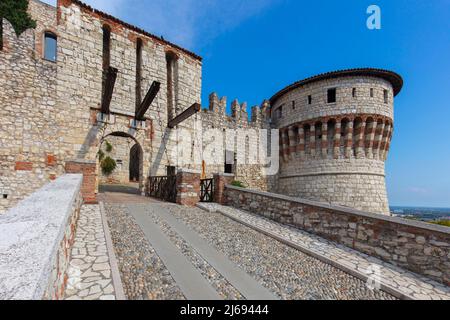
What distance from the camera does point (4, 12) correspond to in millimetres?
10211

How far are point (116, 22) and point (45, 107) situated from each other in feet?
16.7

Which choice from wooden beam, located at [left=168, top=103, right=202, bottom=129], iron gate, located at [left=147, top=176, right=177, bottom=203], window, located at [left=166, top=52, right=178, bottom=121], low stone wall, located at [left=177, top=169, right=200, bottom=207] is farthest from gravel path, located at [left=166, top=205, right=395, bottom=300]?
window, located at [left=166, top=52, right=178, bottom=121]

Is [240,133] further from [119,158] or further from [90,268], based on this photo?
[90,268]

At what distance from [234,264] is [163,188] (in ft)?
21.9

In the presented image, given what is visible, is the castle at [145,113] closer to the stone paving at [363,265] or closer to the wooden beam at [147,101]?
the wooden beam at [147,101]

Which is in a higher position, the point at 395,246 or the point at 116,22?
the point at 116,22

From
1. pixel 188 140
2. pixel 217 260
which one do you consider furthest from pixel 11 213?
pixel 188 140

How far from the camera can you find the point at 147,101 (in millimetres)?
9039

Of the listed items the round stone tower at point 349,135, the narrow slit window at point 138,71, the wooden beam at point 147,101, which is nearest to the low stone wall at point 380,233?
the wooden beam at point 147,101

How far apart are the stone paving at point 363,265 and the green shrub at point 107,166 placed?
16899 millimetres

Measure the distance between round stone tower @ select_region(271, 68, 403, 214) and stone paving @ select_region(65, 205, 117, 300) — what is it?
44.8 ft

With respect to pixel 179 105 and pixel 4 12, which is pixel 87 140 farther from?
pixel 4 12

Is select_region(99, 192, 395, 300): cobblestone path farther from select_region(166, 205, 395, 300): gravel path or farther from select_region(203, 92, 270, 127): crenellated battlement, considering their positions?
select_region(203, 92, 270, 127): crenellated battlement

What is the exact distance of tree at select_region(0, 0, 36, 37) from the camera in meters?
8.60
